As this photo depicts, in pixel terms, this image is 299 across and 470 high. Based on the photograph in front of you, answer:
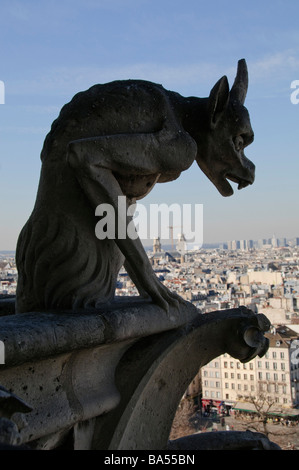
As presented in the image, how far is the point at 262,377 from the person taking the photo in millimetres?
25734

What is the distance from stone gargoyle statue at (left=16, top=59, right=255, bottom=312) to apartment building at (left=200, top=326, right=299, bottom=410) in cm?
2249

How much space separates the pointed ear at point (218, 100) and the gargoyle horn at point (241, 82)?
83mm

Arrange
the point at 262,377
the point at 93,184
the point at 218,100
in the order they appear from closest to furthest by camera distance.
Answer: the point at 93,184 < the point at 218,100 < the point at 262,377

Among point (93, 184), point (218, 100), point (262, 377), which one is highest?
point (218, 100)

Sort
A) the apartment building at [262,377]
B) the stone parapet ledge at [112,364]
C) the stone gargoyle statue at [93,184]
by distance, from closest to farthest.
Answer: the stone parapet ledge at [112,364] → the stone gargoyle statue at [93,184] → the apartment building at [262,377]

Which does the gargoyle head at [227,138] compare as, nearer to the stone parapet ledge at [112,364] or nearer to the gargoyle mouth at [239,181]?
the gargoyle mouth at [239,181]

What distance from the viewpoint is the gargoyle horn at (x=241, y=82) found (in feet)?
6.00

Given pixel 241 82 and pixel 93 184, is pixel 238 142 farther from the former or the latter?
pixel 93 184

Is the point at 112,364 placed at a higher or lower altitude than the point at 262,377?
higher

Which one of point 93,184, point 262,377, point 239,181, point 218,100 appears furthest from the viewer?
point 262,377

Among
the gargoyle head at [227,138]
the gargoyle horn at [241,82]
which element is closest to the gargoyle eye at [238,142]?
the gargoyle head at [227,138]

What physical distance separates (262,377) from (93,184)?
83.1 feet

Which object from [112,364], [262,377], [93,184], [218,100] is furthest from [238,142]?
[262,377]

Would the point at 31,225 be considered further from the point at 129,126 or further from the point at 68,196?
the point at 129,126
